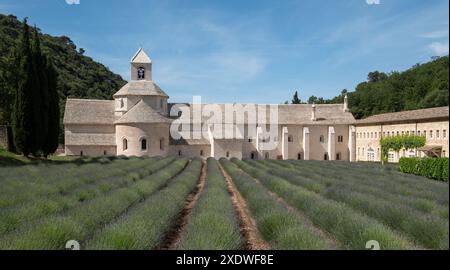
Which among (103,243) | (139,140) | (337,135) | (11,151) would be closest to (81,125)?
(139,140)

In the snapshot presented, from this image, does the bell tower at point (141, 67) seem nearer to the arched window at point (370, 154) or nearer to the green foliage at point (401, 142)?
the arched window at point (370, 154)

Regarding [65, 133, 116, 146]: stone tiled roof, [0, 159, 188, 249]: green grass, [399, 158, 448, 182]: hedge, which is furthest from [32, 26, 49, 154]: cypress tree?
[399, 158, 448, 182]: hedge

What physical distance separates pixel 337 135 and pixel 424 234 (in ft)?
136

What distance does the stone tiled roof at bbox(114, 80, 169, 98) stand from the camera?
4203 centimetres

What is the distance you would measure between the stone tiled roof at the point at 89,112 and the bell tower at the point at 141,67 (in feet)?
13.9

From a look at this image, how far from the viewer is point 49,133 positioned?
29.8m

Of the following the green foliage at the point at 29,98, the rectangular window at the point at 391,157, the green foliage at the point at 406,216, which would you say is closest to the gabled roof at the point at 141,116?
the green foliage at the point at 29,98

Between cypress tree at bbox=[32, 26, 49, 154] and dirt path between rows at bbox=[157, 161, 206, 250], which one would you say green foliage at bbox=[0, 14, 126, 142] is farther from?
dirt path between rows at bbox=[157, 161, 206, 250]

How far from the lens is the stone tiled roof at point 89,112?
41.3 m

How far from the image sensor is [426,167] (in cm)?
1786

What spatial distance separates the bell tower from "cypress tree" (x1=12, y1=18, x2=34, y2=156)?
17799 millimetres

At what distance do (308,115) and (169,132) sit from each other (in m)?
17.2

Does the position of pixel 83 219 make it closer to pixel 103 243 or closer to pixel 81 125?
pixel 103 243

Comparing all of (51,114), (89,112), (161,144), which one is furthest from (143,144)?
(51,114)
